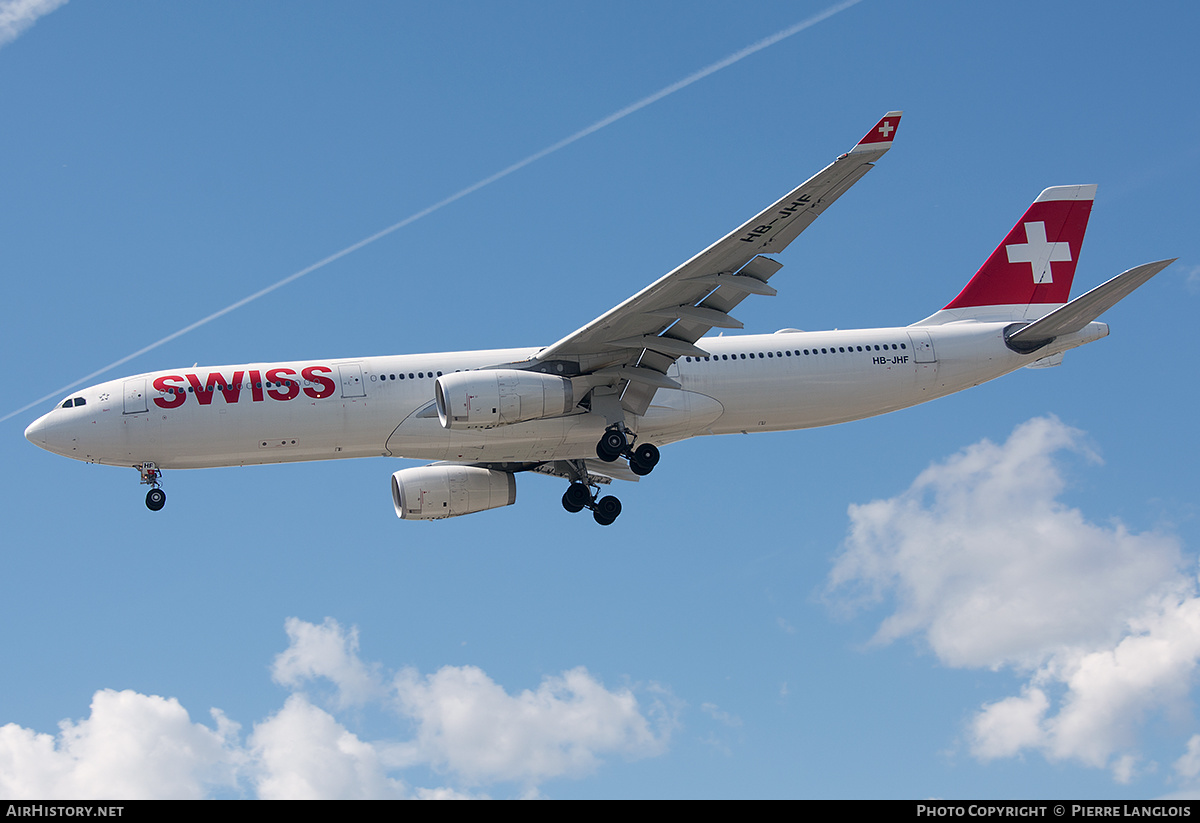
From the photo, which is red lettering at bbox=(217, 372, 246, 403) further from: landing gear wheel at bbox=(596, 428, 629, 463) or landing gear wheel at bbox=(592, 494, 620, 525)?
landing gear wheel at bbox=(592, 494, 620, 525)

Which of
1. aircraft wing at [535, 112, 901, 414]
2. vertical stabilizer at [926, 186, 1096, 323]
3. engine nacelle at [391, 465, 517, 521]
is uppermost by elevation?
vertical stabilizer at [926, 186, 1096, 323]

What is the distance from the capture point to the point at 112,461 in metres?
27.4

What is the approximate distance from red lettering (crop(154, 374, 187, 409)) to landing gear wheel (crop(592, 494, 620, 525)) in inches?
426

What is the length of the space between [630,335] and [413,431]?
5.51 m

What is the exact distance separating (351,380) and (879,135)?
1321cm

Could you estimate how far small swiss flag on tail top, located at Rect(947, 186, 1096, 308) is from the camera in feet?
107

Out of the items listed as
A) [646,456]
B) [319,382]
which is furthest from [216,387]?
[646,456]

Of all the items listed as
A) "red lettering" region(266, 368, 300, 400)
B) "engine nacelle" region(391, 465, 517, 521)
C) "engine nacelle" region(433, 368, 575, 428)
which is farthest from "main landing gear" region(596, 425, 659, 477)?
"red lettering" region(266, 368, 300, 400)

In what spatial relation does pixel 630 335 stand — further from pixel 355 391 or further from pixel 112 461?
pixel 112 461

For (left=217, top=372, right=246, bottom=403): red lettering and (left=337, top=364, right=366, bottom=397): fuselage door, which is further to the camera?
(left=337, top=364, right=366, bottom=397): fuselage door

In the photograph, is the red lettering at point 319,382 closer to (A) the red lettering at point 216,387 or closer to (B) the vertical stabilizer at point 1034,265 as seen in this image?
(A) the red lettering at point 216,387

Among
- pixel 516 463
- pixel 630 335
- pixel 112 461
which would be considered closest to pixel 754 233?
pixel 630 335

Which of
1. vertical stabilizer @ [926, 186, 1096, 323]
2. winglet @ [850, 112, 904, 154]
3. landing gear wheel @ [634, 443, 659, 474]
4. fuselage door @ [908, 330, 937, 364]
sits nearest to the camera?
winglet @ [850, 112, 904, 154]
